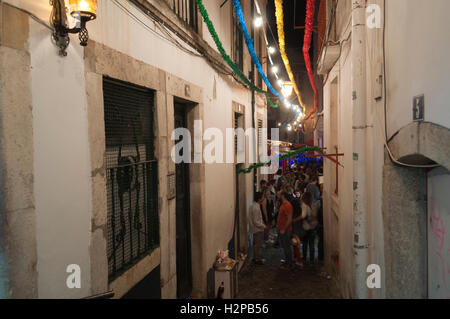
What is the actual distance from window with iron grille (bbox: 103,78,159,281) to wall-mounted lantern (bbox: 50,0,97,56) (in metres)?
0.83

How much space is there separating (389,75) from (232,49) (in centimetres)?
631

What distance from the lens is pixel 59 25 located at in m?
2.69

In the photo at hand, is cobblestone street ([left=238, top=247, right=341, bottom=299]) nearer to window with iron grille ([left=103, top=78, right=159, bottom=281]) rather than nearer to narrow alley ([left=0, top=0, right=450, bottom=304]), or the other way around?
narrow alley ([left=0, top=0, right=450, bottom=304])

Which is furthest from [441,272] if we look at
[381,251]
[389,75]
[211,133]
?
[211,133]

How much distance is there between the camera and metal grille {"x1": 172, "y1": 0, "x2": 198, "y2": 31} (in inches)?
223

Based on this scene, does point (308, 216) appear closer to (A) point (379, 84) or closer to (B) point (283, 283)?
(B) point (283, 283)

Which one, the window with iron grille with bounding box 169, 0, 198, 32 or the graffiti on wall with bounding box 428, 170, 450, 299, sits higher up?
the window with iron grille with bounding box 169, 0, 198, 32

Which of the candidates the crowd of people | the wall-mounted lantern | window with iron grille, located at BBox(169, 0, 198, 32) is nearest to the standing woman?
the crowd of people

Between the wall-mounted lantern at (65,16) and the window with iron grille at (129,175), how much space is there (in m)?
0.83

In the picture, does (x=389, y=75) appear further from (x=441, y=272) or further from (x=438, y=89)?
(x=441, y=272)

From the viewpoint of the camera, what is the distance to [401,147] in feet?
11.0

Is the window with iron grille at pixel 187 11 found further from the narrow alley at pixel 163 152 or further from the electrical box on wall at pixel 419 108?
the electrical box on wall at pixel 419 108

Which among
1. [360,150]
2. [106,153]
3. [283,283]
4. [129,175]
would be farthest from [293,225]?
[106,153]

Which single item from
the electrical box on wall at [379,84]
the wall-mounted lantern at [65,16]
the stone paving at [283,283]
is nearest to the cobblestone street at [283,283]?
the stone paving at [283,283]
